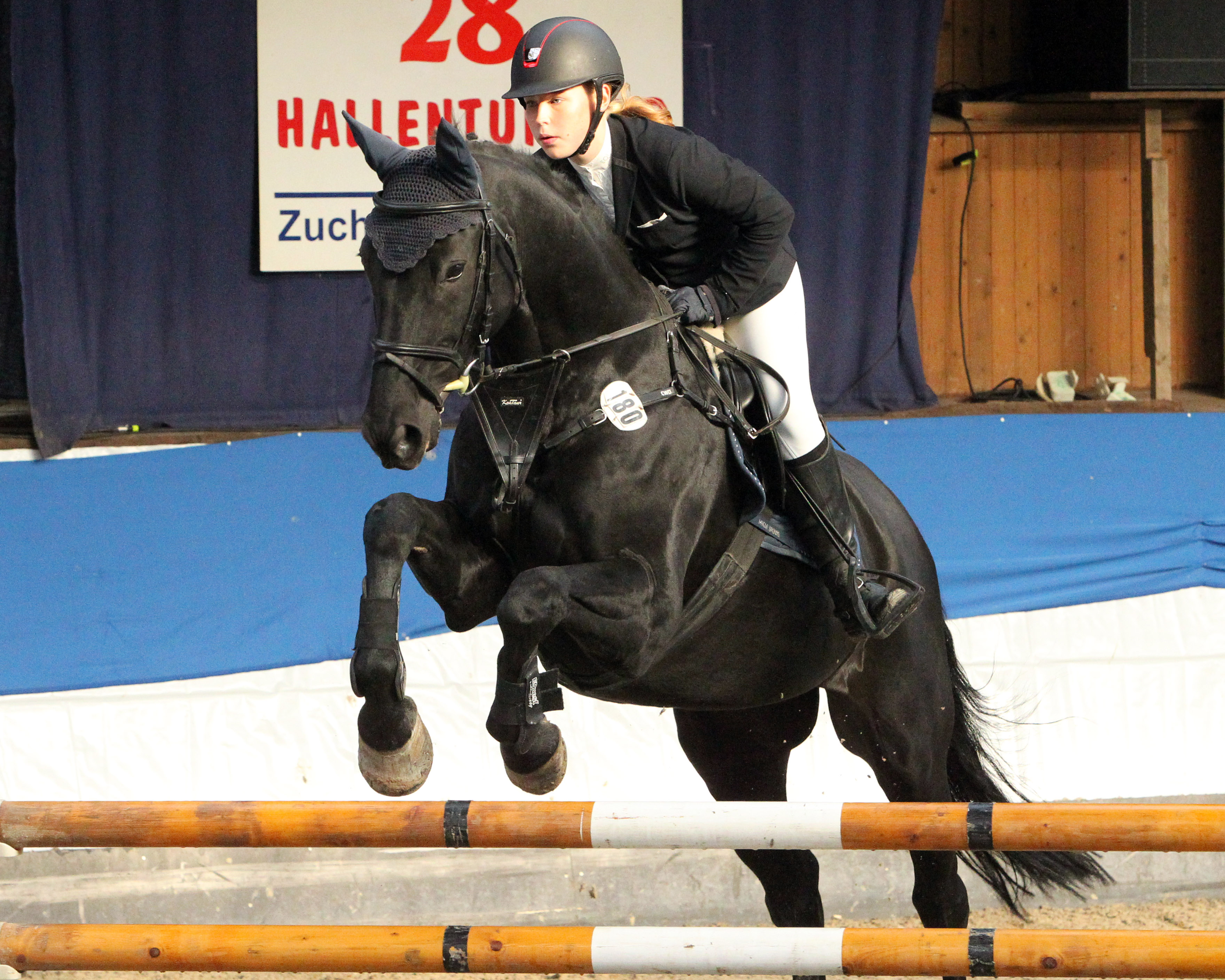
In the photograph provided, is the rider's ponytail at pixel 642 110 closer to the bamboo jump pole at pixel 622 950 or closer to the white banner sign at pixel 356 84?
the bamboo jump pole at pixel 622 950

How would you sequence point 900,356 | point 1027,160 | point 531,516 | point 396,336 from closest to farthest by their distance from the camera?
point 396,336
point 531,516
point 900,356
point 1027,160

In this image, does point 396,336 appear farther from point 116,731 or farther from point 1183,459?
point 1183,459

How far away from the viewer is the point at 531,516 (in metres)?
2.54

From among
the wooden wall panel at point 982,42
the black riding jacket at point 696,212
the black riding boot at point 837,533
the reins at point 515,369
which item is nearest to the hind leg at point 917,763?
the black riding boot at point 837,533

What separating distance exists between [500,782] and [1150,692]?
2.22m

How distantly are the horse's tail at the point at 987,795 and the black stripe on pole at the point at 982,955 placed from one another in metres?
1.31

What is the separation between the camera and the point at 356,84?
5.02m

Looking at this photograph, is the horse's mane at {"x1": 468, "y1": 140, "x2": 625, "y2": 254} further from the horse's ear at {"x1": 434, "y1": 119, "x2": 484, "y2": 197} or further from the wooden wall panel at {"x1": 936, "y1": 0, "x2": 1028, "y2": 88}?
the wooden wall panel at {"x1": 936, "y1": 0, "x2": 1028, "y2": 88}

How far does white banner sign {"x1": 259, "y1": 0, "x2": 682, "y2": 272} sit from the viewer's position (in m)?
4.99

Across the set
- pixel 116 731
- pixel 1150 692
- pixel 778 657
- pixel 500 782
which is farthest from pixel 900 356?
pixel 116 731

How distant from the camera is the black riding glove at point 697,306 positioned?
268 centimetres

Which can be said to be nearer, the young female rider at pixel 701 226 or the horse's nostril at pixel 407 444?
the horse's nostril at pixel 407 444

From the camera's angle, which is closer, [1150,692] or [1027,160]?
[1150,692]

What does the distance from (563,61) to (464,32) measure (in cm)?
284
